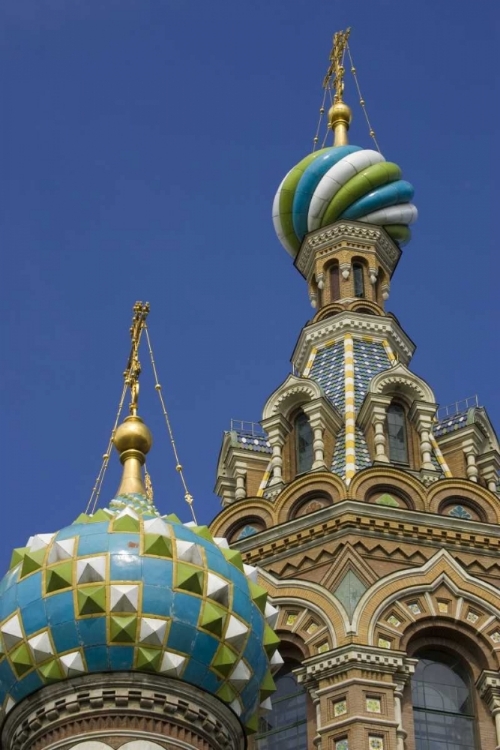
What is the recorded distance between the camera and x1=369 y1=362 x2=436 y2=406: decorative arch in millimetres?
31000

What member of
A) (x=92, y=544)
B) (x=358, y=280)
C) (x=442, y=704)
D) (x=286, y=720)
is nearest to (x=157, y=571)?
(x=92, y=544)

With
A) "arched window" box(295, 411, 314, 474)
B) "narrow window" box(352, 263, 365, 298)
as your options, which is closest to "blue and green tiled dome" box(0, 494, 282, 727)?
"arched window" box(295, 411, 314, 474)

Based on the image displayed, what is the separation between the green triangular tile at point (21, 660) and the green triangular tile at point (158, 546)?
1.60 m

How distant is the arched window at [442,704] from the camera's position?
26453mm

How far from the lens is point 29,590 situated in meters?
23.0

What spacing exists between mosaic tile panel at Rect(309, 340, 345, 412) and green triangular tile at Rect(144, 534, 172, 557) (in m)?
8.10

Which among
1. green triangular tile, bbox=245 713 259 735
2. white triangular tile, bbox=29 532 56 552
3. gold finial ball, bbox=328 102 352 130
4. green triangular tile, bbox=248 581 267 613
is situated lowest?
green triangular tile, bbox=245 713 259 735

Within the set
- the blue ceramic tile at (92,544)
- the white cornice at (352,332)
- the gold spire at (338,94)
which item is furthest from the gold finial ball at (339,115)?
the blue ceramic tile at (92,544)

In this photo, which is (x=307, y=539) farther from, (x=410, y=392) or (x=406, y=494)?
(x=410, y=392)

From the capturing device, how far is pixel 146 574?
74.8 feet

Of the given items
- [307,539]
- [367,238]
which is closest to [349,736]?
[307,539]

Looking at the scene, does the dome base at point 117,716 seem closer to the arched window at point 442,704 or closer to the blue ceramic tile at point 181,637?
the blue ceramic tile at point 181,637

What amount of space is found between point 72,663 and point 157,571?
1.32 metres

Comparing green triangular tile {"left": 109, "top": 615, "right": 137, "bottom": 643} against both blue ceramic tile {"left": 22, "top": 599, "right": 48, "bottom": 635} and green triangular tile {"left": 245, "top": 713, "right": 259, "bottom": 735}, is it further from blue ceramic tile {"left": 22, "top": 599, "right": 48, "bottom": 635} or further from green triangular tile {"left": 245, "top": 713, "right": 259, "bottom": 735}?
green triangular tile {"left": 245, "top": 713, "right": 259, "bottom": 735}
